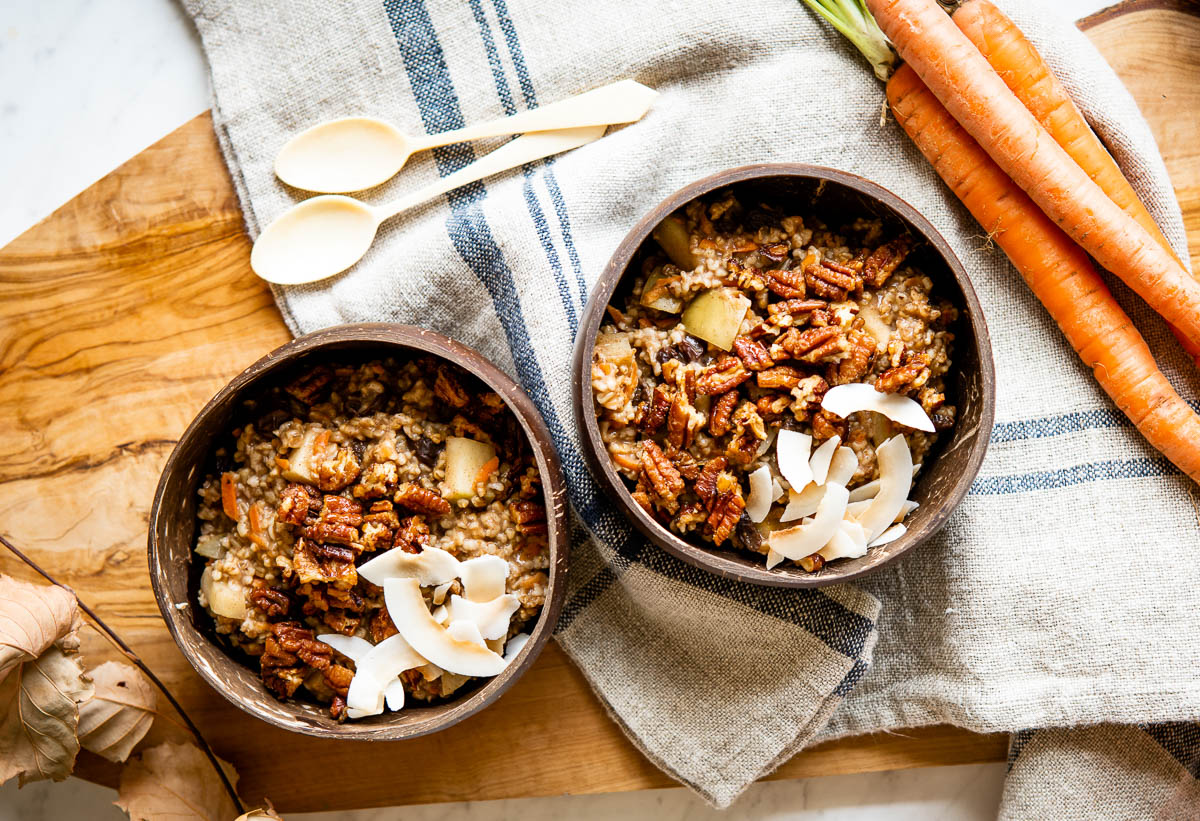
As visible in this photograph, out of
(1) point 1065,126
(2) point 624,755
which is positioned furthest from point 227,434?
(1) point 1065,126

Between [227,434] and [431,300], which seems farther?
[431,300]

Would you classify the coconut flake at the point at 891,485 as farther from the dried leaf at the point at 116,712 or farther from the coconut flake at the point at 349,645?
the dried leaf at the point at 116,712

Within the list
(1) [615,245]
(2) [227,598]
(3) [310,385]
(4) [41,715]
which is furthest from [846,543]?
(4) [41,715]

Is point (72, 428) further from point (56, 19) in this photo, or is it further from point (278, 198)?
point (56, 19)

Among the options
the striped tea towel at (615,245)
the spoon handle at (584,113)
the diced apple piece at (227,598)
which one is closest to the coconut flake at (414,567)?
the diced apple piece at (227,598)

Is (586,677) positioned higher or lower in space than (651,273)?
lower

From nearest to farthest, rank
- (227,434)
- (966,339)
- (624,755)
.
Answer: (966,339) < (227,434) < (624,755)
